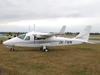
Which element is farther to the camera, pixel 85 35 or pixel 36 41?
pixel 85 35

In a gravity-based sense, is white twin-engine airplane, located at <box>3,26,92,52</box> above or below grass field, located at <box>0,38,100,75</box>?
above

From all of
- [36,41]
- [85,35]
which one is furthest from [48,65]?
[85,35]

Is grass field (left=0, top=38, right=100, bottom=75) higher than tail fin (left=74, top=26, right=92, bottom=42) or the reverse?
the reverse

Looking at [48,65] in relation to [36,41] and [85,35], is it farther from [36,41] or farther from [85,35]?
[85,35]

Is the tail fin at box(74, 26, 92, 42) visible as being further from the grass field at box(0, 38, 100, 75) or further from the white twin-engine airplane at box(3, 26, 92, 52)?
the grass field at box(0, 38, 100, 75)

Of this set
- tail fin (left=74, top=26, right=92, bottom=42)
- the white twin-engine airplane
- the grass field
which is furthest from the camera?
tail fin (left=74, top=26, right=92, bottom=42)

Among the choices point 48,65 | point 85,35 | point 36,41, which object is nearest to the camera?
point 48,65

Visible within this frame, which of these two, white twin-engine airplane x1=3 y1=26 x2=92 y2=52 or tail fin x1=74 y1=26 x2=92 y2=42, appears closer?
white twin-engine airplane x1=3 y1=26 x2=92 y2=52

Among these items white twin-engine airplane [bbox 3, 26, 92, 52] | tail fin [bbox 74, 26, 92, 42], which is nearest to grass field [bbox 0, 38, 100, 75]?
white twin-engine airplane [bbox 3, 26, 92, 52]

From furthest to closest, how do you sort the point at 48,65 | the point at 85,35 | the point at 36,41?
the point at 85,35
the point at 36,41
the point at 48,65

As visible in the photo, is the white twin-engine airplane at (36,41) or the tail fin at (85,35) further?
the tail fin at (85,35)

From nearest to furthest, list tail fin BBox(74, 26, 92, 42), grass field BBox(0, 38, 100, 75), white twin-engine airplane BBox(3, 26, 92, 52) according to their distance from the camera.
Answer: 1. grass field BBox(0, 38, 100, 75)
2. white twin-engine airplane BBox(3, 26, 92, 52)
3. tail fin BBox(74, 26, 92, 42)

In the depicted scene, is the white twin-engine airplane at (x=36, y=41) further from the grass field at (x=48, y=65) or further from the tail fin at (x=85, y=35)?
the grass field at (x=48, y=65)

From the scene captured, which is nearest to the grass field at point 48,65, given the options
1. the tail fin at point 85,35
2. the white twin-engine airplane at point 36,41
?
the white twin-engine airplane at point 36,41
